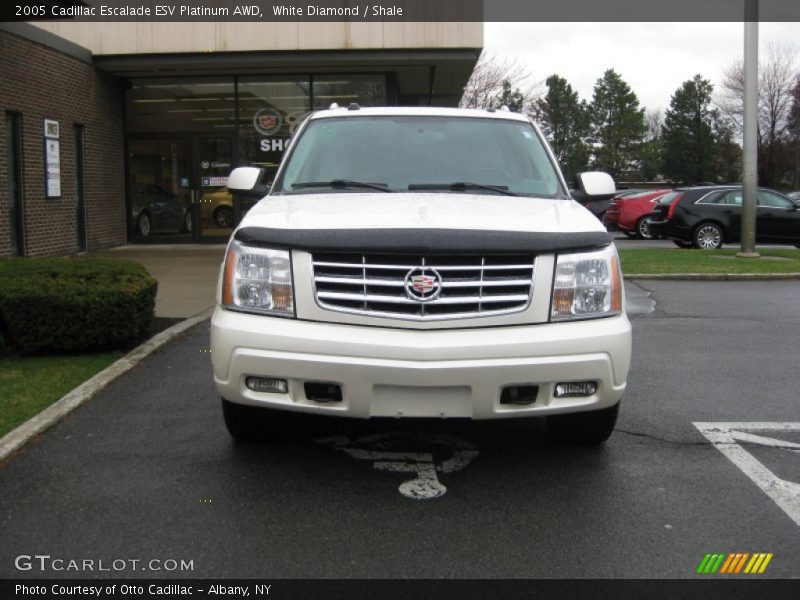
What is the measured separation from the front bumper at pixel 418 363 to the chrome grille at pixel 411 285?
101mm

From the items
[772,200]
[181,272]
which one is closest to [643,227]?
[772,200]

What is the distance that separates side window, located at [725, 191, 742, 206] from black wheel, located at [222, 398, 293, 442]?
1693 cm

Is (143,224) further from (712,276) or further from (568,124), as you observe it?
(568,124)

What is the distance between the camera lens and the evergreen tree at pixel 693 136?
7975 centimetres

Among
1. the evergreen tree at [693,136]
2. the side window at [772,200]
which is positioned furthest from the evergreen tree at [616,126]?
the side window at [772,200]

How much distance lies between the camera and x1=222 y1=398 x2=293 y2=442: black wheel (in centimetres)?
458

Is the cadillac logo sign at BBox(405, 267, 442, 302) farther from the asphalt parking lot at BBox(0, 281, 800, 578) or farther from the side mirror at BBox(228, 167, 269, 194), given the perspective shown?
the side mirror at BBox(228, 167, 269, 194)

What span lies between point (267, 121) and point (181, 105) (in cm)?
194

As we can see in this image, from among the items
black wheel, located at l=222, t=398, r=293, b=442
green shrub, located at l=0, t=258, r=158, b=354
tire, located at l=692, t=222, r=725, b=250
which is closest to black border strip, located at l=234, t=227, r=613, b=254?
black wheel, located at l=222, t=398, r=293, b=442

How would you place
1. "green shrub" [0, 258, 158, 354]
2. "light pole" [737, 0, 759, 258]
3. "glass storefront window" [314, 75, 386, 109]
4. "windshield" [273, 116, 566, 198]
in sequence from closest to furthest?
"windshield" [273, 116, 566, 198] < "green shrub" [0, 258, 158, 354] < "light pole" [737, 0, 759, 258] < "glass storefront window" [314, 75, 386, 109]

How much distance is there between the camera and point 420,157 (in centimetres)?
545

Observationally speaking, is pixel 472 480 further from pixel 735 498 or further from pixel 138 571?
pixel 138 571

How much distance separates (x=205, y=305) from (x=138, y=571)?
6.82m

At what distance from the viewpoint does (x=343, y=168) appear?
5391 millimetres
